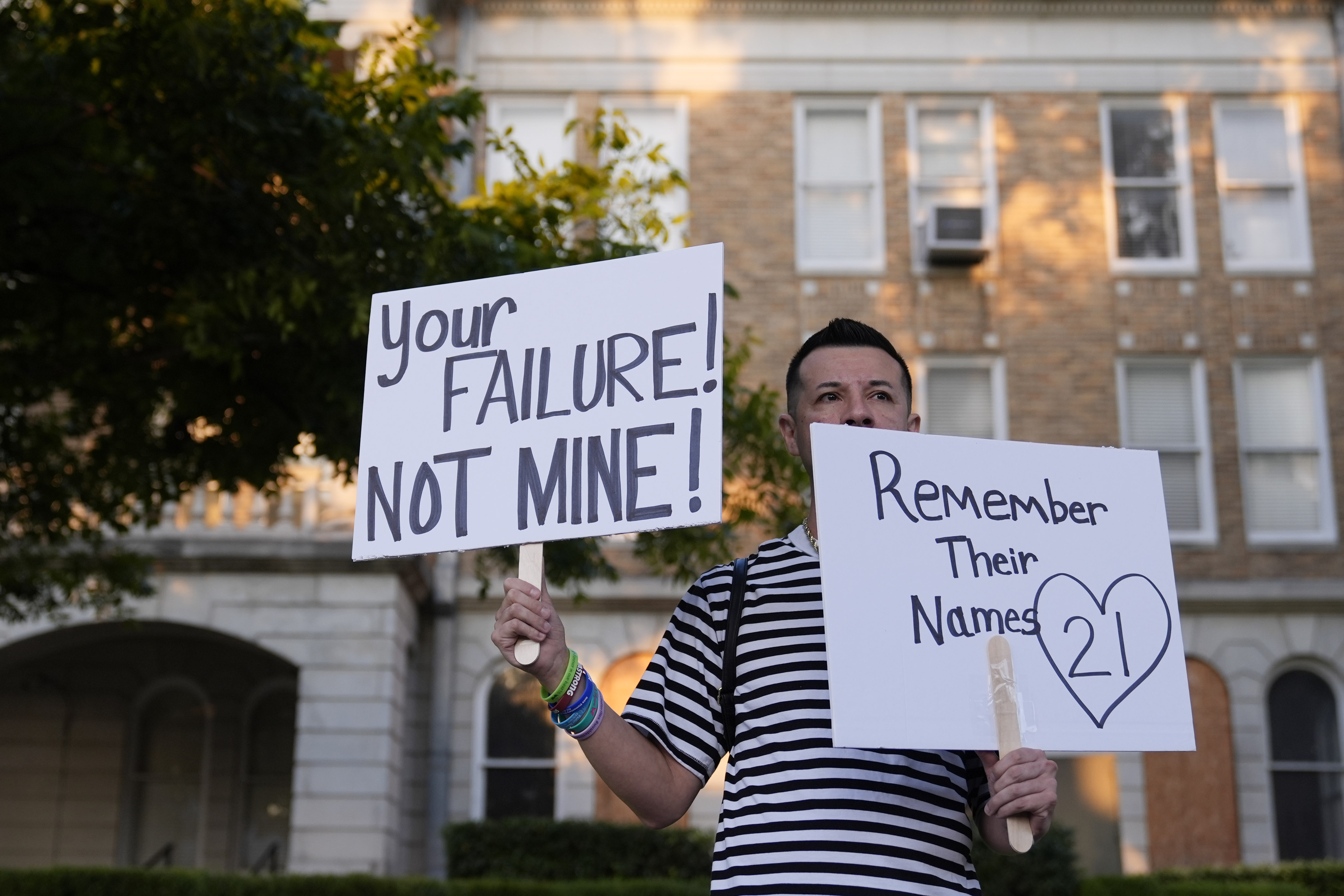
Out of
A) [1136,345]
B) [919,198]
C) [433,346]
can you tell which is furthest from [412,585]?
[433,346]

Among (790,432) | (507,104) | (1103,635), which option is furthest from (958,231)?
(1103,635)

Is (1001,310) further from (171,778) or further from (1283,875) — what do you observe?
(171,778)

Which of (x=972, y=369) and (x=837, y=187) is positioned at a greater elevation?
(x=837, y=187)

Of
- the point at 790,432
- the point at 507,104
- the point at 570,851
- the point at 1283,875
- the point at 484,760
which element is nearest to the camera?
the point at 790,432

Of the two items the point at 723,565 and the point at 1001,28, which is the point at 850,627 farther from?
the point at 1001,28

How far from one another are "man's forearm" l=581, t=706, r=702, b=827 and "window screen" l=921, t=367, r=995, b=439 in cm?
1469

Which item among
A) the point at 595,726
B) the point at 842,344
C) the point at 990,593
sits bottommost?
the point at 595,726

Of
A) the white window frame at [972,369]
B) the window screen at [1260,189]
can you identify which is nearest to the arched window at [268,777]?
the white window frame at [972,369]

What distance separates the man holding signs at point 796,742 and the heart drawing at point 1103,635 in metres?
0.19

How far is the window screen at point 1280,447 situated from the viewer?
17.1 m

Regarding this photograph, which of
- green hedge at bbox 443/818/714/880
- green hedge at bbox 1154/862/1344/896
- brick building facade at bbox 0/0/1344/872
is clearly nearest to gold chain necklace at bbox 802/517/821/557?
green hedge at bbox 443/818/714/880

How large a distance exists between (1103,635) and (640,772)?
0.97m

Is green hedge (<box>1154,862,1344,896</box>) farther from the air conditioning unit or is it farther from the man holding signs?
the man holding signs

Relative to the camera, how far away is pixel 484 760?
16625 mm
